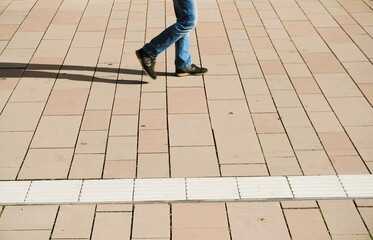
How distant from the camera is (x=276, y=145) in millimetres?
3857

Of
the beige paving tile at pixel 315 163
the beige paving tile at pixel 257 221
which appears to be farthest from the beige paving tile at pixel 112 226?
the beige paving tile at pixel 315 163

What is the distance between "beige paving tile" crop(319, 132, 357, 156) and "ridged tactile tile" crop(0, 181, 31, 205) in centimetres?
242

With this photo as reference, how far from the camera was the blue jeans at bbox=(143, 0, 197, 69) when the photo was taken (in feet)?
14.3

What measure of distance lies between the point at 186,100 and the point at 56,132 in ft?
4.23

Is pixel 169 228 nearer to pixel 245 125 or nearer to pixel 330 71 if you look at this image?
pixel 245 125

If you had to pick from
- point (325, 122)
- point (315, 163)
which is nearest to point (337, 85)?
point (325, 122)

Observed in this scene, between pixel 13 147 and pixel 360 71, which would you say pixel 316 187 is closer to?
pixel 360 71

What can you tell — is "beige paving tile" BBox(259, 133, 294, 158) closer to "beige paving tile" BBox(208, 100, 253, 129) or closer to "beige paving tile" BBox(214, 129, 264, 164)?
"beige paving tile" BBox(214, 129, 264, 164)

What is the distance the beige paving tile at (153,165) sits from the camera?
11.6 ft

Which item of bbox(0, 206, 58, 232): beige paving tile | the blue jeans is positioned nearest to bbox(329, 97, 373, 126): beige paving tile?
the blue jeans

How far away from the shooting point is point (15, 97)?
14.9 feet

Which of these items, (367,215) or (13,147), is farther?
(13,147)

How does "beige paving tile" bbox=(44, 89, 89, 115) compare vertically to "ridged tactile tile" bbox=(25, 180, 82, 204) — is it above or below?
below

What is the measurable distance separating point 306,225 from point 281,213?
0.61 ft
